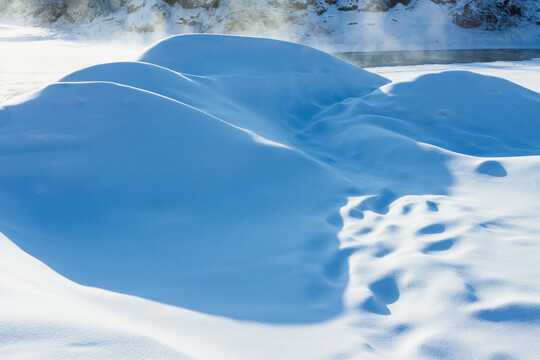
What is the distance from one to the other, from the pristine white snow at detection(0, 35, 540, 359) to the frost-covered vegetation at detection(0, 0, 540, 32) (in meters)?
14.5

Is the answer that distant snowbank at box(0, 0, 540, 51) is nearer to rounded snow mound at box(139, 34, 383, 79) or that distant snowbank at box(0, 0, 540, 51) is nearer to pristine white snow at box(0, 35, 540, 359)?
rounded snow mound at box(139, 34, 383, 79)

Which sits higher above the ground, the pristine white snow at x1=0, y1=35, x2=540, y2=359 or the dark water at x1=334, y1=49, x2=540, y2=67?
the pristine white snow at x1=0, y1=35, x2=540, y2=359

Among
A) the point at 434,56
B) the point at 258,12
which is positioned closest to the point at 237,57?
the point at 434,56

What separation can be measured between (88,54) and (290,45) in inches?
393

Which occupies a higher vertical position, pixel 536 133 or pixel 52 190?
pixel 52 190

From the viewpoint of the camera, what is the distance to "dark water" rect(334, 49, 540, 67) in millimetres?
11891

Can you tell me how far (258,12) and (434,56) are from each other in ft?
25.5

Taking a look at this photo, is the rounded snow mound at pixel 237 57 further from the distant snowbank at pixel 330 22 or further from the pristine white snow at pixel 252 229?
the distant snowbank at pixel 330 22

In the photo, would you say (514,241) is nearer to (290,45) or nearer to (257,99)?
(257,99)

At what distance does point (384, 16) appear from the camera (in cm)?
1755

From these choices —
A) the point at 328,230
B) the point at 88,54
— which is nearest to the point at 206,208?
the point at 328,230

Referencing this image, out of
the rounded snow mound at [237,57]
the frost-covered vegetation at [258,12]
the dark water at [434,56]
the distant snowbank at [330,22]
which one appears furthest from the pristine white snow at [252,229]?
the frost-covered vegetation at [258,12]

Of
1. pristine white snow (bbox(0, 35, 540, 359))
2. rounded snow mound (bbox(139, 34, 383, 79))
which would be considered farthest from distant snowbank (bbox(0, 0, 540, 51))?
pristine white snow (bbox(0, 35, 540, 359))

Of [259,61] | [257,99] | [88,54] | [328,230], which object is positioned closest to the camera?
→ [328,230]
